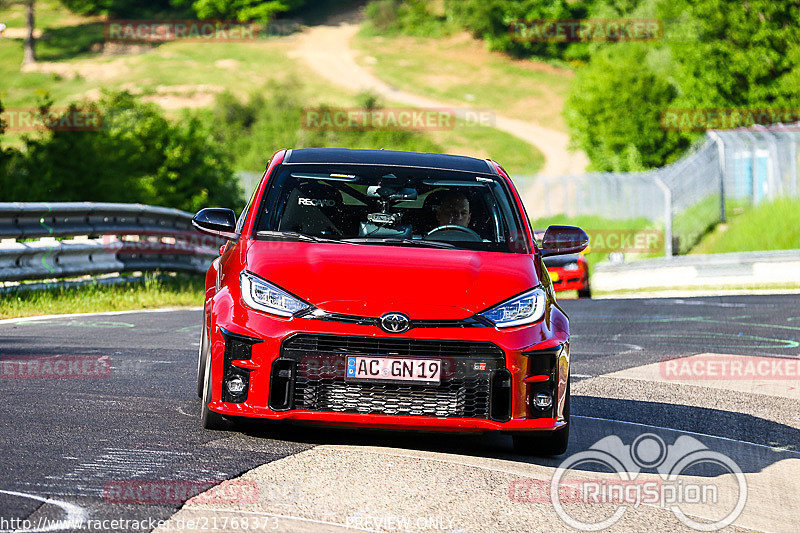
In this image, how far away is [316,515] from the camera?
5176mm

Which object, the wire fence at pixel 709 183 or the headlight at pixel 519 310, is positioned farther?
the wire fence at pixel 709 183

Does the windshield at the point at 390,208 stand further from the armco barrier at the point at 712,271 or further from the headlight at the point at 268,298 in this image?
the armco barrier at the point at 712,271

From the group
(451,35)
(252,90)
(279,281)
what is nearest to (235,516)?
(279,281)

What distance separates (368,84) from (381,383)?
336ft

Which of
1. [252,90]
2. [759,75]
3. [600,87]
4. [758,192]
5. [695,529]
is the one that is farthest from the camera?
[252,90]

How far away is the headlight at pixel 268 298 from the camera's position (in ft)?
21.1

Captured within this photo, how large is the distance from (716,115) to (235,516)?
48.5 meters

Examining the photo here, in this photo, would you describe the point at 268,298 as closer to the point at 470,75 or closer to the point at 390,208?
the point at 390,208

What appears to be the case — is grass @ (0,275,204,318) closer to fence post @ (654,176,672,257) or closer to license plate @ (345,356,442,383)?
license plate @ (345,356,442,383)

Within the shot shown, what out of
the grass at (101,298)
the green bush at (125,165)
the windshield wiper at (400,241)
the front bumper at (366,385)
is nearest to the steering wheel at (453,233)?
the windshield wiper at (400,241)

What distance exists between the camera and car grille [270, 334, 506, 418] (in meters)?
6.35

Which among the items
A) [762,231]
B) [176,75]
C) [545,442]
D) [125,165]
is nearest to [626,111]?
[762,231]

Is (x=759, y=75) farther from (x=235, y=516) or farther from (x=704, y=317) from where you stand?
(x=235, y=516)

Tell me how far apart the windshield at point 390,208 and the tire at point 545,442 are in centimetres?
110
